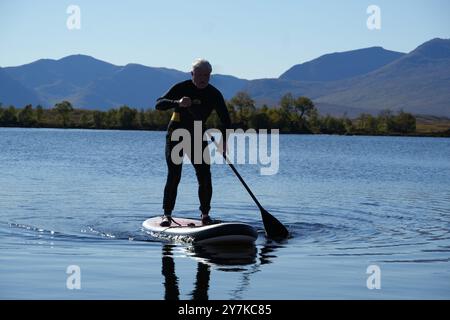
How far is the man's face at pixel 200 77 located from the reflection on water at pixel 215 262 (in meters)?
2.98

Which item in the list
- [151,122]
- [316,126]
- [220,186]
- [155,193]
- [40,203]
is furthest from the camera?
[316,126]

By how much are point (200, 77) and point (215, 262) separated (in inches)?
141

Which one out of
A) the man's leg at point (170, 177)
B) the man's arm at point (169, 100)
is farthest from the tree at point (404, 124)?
the man's arm at point (169, 100)

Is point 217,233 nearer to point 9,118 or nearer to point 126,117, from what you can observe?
point 9,118

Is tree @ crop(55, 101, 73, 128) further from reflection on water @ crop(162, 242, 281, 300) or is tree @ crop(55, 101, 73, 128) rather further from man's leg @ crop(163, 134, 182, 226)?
reflection on water @ crop(162, 242, 281, 300)

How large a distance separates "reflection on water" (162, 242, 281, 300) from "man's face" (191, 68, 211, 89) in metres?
2.98

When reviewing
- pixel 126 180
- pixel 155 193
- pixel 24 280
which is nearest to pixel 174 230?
pixel 24 280

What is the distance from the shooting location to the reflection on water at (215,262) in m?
9.92

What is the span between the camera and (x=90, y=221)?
17.1 meters

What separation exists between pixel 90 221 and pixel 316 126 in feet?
468

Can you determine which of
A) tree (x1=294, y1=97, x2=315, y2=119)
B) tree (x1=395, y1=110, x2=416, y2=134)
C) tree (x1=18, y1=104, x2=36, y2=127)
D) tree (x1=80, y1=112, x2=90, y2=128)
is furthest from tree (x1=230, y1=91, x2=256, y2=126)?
tree (x1=395, y1=110, x2=416, y2=134)

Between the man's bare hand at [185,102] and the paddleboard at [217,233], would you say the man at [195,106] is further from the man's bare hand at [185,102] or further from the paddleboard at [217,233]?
the paddleboard at [217,233]

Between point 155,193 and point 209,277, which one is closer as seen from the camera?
point 209,277
